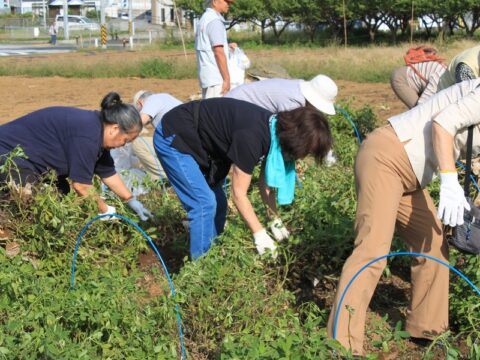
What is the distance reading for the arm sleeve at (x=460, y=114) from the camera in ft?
9.41

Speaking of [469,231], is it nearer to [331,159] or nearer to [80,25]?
[331,159]

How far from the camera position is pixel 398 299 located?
410 centimetres

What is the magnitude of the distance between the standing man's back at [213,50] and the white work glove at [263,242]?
2692mm

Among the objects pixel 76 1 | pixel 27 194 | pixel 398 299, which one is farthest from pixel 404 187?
pixel 76 1

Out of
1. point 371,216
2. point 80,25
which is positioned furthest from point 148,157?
point 80,25

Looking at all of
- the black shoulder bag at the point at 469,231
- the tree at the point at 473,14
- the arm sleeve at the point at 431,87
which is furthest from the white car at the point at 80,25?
the black shoulder bag at the point at 469,231

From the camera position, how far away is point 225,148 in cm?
369

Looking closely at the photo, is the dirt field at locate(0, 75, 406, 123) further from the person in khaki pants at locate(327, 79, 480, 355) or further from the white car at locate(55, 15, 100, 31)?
the white car at locate(55, 15, 100, 31)

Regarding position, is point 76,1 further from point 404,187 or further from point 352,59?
point 404,187

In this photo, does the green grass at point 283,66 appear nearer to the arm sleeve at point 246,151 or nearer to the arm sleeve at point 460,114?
the arm sleeve at point 246,151

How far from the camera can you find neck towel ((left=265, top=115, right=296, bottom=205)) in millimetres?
3498

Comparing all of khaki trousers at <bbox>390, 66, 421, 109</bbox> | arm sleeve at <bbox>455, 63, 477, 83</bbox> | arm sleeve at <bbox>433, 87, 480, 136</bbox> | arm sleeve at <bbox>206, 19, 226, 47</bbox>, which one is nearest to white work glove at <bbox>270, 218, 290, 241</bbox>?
arm sleeve at <bbox>433, 87, 480, 136</bbox>

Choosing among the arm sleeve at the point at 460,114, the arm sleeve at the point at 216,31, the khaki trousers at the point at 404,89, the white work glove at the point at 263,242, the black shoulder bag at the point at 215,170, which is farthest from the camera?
the khaki trousers at the point at 404,89

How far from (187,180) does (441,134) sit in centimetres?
144
